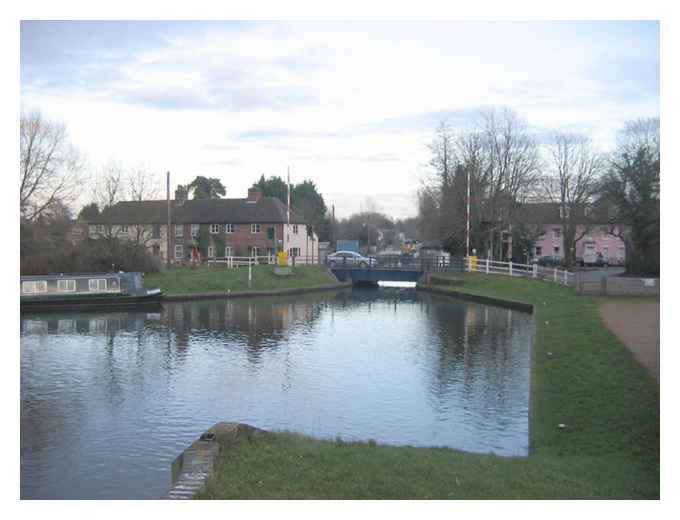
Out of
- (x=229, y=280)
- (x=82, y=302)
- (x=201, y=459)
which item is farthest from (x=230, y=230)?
(x=201, y=459)

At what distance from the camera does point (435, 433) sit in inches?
480

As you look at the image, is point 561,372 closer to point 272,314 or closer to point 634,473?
point 634,473

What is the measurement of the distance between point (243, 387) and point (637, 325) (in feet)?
42.1

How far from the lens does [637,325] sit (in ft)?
68.7

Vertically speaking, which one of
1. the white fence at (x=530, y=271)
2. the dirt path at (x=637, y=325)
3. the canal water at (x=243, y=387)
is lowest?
the canal water at (x=243, y=387)

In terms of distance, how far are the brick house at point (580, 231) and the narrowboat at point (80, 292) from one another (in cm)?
2750

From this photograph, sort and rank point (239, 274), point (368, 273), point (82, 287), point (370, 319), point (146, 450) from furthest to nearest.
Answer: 1. point (368, 273)
2. point (239, 274)
3. point (82, 287)
4. point (370, 319)
5. point (146, 450)

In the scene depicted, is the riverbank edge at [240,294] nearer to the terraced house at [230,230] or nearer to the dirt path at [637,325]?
the terraced house at [230,230]

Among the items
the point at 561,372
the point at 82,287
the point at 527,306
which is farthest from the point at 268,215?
the point at 561,372

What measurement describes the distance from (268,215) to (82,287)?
27784 millimetres

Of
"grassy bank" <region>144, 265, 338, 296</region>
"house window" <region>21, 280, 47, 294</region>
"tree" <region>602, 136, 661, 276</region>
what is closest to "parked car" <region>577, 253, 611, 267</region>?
"tree" <region>602, 136, 661, 276</region>

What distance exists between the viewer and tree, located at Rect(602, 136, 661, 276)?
34.7 metres

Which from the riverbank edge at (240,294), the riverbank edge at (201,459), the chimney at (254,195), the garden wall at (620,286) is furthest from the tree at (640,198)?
the chimney at (254,195)

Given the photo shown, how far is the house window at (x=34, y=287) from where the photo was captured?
104ft
